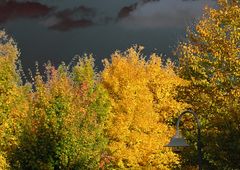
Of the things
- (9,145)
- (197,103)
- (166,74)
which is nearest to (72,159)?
(9,145)

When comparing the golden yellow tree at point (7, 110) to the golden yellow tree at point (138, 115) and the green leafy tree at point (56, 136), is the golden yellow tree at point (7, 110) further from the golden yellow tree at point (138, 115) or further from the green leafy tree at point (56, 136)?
the golden yellow tree at point (138, 115)

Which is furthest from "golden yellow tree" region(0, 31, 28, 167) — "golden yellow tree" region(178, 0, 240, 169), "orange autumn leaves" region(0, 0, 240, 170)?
"golden yellow tree" region(178, 0, 240, 169)

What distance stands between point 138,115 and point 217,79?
15.5 meters

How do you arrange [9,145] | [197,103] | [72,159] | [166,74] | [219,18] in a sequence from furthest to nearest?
[166,74] < [219,18] < [197,103] < [9,145] < [72,159]

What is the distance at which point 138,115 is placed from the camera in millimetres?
53500

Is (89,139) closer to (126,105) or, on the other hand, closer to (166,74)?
(126,105)

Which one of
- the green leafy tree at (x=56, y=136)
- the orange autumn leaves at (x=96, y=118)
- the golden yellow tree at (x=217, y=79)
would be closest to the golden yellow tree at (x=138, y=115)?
the orange autumn leaves at (x=96, y=118)

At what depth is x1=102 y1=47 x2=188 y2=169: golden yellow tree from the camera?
172 ft

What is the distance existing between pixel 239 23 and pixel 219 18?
82.8 inches

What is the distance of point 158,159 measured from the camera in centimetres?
5291

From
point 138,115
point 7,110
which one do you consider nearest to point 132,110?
point 138,115

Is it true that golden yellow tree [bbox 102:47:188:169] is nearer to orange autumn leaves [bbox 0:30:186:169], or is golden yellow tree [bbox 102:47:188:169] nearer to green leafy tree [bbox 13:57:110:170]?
orange autumn leaves [bbox 0:30:186:169]

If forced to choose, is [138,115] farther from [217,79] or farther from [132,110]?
[217,79]

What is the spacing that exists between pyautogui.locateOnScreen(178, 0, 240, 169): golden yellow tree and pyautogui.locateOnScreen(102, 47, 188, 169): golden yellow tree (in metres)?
8.63
